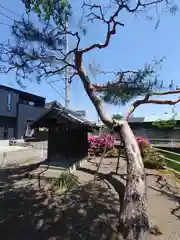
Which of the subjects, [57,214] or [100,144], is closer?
[57,214]

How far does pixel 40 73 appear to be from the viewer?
18.1 feet

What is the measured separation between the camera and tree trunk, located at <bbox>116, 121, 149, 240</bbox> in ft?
9.62

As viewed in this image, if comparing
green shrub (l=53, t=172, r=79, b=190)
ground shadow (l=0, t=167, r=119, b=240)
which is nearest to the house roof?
green shrub (l=53, t=172, r=79, b=190)

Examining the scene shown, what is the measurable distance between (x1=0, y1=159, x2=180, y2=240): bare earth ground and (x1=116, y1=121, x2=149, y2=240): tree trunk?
552 millimetres

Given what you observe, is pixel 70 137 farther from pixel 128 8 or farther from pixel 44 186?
pixel 128 8

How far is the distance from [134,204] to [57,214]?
195 cm

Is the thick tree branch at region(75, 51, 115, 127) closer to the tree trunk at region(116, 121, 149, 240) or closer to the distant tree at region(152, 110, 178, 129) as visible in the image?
the tree trunk at region(116, 121, 149, 240)

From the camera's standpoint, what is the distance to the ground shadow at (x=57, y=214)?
339 centimetres

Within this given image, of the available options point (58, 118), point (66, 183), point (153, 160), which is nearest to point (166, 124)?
point (153, 160)

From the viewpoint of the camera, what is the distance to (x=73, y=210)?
4371 millimetres

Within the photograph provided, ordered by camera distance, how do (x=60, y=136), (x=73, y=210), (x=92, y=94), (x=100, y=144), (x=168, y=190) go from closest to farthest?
(x=73, y=210), (x=92, y=94), (x=168, y=190), (x=60, y=136), (x=100, y=144)

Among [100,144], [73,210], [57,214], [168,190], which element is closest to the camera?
[57,214]

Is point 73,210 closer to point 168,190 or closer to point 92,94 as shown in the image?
point 92,94

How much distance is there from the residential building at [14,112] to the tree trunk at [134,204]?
61.1 feet
